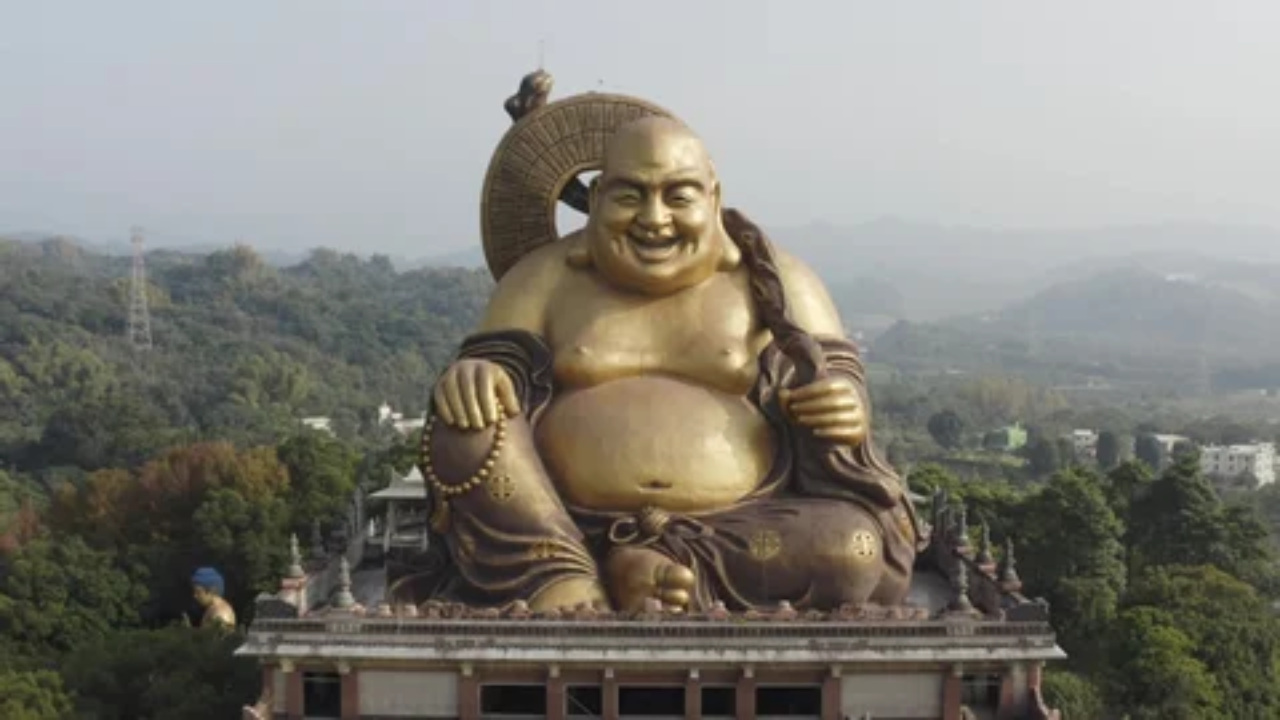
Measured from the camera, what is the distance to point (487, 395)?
14.4 m

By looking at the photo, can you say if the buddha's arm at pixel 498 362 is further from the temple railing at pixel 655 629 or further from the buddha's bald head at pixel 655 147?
the temple railing at pixel 655 629

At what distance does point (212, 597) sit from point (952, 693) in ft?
43.7

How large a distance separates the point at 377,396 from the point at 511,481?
7506 centimetres

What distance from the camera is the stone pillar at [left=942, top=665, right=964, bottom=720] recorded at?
13.6 meters

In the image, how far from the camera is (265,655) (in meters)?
13.5

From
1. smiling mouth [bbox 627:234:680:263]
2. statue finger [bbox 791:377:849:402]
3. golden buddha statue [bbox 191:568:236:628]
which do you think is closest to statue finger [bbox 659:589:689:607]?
statue finger [bbox 791:377:849:402]

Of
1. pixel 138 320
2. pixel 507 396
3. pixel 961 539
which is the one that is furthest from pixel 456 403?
pixel 138 320

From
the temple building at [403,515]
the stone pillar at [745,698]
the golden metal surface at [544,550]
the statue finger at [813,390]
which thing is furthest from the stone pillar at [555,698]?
the temple building at [403,515]

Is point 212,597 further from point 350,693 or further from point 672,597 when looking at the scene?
point 672,597

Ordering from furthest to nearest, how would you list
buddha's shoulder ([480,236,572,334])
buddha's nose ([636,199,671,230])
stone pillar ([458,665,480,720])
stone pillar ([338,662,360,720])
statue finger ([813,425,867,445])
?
1. buddha's shoulder ([480,236,572,334])
2. buddha's nose ([636,199,671,230])
3. statue finger ([813,425,867,445])
4. stone pillar ([338,662,360,720])
5. stone pillar ([458,665,480,720])

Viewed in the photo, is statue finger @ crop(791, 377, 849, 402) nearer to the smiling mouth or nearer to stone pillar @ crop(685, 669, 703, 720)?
the smiling mouth

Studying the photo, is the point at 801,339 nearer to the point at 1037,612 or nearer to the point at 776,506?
the point at 776,506

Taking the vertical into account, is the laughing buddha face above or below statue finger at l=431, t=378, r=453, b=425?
above

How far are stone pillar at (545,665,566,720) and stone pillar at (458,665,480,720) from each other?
744 millimetres
